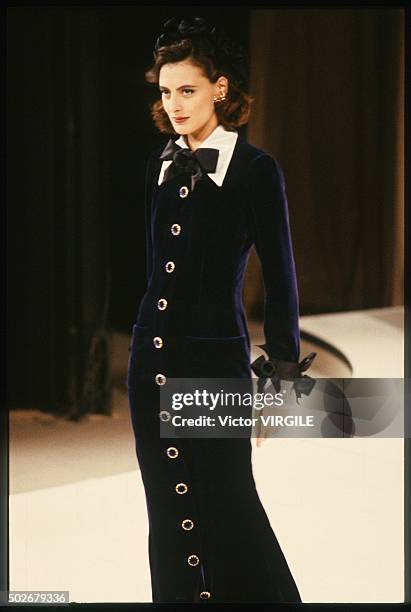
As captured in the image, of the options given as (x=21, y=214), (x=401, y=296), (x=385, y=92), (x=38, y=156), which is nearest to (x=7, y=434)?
(x=21, y=214)

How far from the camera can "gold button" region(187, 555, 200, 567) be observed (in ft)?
7.72

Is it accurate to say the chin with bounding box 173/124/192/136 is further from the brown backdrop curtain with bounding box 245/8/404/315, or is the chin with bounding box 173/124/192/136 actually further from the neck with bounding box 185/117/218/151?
the brown backdrop curtain with bounding box 245/8/404/315

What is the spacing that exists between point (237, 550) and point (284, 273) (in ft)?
2.43

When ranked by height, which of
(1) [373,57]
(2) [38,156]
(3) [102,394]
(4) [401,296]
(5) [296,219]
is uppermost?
(1) [373,57]

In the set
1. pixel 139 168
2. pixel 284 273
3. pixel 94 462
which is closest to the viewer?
pixel 284 273

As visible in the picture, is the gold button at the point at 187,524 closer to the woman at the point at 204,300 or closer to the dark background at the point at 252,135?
the woman at the point at 204,300

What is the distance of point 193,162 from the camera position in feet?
7.38

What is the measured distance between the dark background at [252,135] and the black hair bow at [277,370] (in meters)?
0.14

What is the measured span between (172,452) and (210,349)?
0.29 meters

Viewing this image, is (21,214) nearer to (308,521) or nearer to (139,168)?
(139,168)

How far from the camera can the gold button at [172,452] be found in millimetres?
2314

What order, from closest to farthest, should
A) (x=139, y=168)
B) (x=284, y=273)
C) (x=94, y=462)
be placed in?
1. (x=284, y=273)
2. (x=139, y=168)
3. (x=94, y=462)

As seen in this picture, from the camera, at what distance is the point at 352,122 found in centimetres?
241

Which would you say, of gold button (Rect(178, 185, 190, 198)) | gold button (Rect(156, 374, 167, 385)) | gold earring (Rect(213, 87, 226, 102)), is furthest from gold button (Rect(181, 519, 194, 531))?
gold earring (Rect(213, 87, 226, 102))
